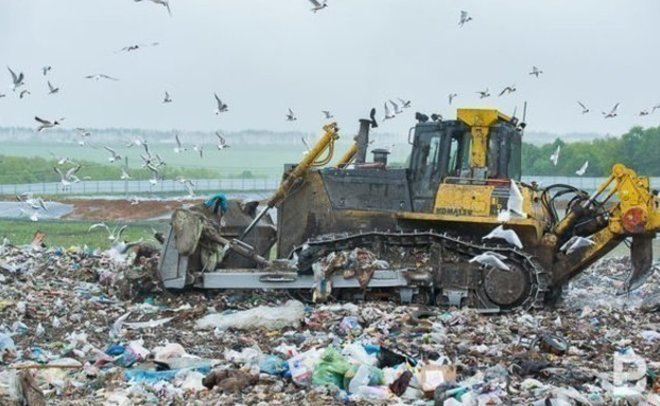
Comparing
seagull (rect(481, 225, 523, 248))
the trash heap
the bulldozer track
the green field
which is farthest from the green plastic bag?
the green field

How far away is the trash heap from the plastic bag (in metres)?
0.02

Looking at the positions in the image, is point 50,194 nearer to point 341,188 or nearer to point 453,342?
point 341,188

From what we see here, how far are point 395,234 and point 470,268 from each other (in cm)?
84

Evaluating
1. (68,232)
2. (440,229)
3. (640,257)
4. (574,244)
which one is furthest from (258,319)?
(68,232)

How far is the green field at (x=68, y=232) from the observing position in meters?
20.7

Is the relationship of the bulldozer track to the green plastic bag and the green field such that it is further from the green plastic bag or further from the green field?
the green field

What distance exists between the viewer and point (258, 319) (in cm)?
935

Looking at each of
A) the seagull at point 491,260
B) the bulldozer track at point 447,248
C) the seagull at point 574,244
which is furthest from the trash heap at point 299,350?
the seagull at point 574,244

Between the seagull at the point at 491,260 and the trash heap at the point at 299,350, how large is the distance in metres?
0.50

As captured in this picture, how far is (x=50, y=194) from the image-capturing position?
100ft

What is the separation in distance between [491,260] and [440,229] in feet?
3.89

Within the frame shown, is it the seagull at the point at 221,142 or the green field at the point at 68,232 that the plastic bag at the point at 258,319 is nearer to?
the seagull at the point at 221,142

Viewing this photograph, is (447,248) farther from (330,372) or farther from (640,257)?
(330,372)

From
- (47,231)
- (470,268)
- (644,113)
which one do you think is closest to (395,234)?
(470,268)
